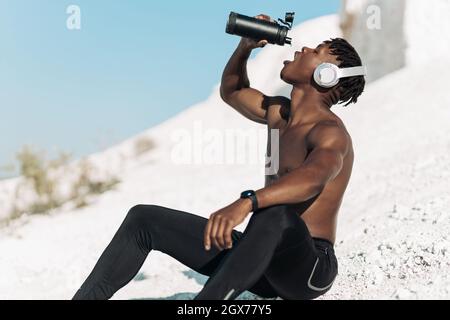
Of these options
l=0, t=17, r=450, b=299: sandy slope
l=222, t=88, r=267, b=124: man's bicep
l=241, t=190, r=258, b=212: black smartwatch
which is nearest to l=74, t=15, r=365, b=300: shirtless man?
l=241, t=190, r=258, b=212: black smartwatch

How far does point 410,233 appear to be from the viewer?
14.3 feet

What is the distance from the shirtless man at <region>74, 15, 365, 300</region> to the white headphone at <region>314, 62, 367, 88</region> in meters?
0.05

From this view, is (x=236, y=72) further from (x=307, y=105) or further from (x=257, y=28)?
(x=307, y=105)

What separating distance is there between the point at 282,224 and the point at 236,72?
1305 millimetres

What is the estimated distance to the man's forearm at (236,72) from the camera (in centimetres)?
366

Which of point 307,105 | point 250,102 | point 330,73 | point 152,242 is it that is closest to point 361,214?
point 250,102

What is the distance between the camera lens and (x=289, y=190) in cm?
262

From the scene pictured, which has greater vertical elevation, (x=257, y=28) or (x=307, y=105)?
(x=257, y=28)

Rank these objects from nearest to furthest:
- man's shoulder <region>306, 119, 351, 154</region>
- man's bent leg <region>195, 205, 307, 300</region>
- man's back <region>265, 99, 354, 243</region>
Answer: man's bent leg <region>195, 205, 307, 300</region>
man's shoulder <region>306, 119, 351, 154</region>
man's back <region>265, 99, 354, 243</region>

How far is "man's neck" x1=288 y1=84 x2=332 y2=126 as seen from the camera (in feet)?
10.4

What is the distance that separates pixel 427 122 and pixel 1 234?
5.86m

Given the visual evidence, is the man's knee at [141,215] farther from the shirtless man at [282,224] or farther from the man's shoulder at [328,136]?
the man's shoulder at [328,136]

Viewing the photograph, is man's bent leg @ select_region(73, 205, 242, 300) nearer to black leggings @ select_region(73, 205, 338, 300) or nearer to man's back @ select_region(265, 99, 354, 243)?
black leggings @ select_region(73, 205, 338, 300)
